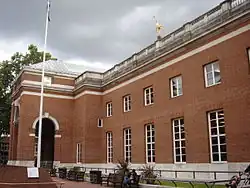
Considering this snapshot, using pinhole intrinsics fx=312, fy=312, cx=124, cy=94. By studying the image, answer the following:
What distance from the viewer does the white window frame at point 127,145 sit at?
997 inches

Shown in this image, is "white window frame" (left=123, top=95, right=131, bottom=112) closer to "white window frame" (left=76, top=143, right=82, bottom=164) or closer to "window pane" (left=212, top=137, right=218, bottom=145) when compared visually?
"white window frame" (left=76, top=143, right=82, bottom=164)

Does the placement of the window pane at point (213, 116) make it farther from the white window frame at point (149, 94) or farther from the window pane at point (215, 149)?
the white window frame at point (149, 94)

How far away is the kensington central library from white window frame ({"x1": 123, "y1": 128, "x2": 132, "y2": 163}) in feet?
0.27

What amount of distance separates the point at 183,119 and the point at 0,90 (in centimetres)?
2638

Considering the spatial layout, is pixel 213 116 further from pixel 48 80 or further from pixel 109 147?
pixel 48 80

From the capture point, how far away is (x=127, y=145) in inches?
1021

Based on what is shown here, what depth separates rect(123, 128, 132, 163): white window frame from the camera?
2533cm

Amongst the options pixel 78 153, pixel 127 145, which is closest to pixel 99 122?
pixel 78 153

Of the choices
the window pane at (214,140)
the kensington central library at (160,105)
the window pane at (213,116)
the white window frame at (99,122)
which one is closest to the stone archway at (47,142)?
the kensington central library at (160,105)

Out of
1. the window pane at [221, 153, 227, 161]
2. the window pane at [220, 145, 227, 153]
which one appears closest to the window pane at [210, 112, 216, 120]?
the window pane at [220, 145, 227, 153]

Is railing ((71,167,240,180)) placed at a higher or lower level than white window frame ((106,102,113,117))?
lower

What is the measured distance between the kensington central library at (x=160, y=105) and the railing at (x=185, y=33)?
0.19 feet

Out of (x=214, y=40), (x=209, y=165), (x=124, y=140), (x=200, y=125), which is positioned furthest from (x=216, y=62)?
(x=124, y=140)

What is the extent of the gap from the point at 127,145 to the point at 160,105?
5684 millimetres
